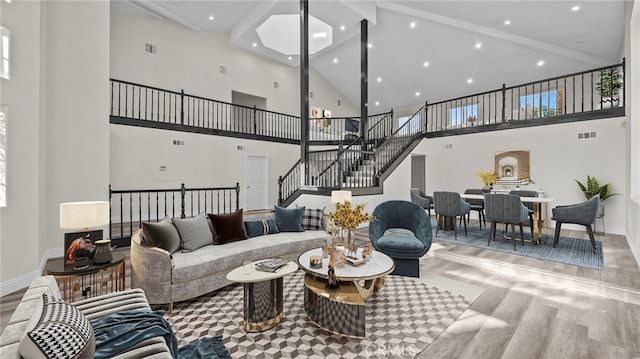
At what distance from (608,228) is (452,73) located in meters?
6.35

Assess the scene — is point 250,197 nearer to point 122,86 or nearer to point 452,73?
point 122,86

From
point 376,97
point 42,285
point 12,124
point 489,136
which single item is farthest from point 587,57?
point 12,124

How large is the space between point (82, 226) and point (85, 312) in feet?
4.01

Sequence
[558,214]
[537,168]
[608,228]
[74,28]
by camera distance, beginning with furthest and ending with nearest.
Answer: [537,168], [608,228], [558,214], [74,28]

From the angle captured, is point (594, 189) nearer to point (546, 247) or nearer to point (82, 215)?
point (546, 247)

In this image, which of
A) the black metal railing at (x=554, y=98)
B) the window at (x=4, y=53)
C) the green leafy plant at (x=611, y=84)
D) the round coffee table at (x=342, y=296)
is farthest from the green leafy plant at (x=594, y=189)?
the window at (x=4, y=53)

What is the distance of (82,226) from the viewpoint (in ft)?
8.51

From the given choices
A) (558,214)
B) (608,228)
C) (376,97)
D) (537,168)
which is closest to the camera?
(558,214)

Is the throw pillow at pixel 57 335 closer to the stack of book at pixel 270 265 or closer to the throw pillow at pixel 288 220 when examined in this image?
the stack of book at pixel 270 265

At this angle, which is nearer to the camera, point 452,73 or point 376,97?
point 452,73

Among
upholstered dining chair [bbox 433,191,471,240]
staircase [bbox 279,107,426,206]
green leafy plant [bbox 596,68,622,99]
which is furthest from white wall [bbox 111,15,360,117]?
green leafy plant [bbox 596,68,622,99]

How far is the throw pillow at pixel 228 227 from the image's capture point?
3650 mm

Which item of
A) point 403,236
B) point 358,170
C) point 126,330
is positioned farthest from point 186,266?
point 358,170

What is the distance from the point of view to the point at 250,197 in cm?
973
